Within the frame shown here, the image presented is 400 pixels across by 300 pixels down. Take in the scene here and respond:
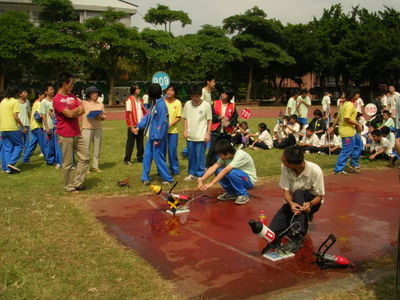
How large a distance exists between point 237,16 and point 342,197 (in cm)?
3580

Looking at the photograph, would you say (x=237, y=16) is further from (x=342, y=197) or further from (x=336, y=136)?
(x=342, y=197)

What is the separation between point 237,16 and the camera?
4122cm

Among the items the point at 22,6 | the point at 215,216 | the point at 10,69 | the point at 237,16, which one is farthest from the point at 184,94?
the point at 215,216

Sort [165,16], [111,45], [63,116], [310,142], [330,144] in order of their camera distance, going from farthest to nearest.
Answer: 1. [165,16]
2. [111,45]
3. [310,142]
4. [330,144]
5. [63,116]

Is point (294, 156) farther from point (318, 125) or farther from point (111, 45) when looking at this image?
point (111, 45)

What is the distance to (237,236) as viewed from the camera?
227 inches

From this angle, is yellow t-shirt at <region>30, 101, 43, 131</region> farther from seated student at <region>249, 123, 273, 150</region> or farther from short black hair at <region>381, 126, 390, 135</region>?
short black hair at <region>381, 126, 390, 135</region>

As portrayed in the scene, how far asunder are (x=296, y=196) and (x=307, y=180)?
23 centimetres

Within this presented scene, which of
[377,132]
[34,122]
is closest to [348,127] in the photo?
[377,132]

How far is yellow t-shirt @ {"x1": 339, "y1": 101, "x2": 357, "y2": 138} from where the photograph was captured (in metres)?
9.33

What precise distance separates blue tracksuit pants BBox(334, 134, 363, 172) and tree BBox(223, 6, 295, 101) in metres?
31.1

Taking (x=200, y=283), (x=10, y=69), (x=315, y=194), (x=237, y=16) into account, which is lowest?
(x=200, y=283)

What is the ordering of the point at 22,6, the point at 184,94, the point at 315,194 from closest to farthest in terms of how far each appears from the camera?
the point at 315,194
the point at 184,94
the point at 22,6

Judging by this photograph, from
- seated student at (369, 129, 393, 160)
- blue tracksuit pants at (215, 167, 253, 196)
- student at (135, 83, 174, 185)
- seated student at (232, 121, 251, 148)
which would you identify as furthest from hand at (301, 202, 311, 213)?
seated student at (232, 121, 251, 148)
